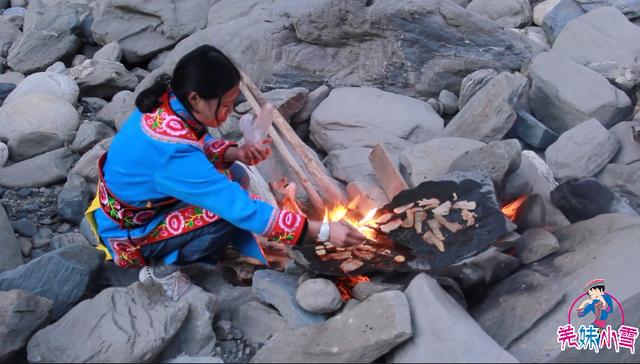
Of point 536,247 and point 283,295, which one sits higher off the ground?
point 536,247

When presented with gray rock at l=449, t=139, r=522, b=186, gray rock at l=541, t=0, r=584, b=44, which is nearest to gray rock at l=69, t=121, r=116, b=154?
gray rock at l=449, t=139, r=522, b=186

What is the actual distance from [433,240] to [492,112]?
1.49 m

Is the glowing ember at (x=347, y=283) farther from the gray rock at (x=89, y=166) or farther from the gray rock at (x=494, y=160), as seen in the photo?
the gray rock at (x=89, y=166)

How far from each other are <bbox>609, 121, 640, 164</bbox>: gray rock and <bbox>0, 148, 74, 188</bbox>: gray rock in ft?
11.5

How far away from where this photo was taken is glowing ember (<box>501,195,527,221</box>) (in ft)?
12.9

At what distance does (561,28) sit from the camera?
6.53 m

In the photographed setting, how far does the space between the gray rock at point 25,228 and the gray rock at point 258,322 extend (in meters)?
1.67

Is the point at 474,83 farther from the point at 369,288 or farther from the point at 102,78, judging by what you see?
the point at 102,78

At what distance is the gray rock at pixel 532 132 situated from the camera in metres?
5.05

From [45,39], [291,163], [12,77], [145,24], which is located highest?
[291,163]

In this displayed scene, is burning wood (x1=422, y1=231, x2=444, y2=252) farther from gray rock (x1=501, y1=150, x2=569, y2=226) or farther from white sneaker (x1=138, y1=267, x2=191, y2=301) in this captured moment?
white sneaker (x1=138, y1=267, x2=191, y2=301)

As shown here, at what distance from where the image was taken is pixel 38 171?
5.14 m

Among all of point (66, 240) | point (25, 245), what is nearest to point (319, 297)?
point (66, 240)

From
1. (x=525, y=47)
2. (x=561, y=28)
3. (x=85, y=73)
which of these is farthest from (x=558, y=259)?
(x=85, y=73)
